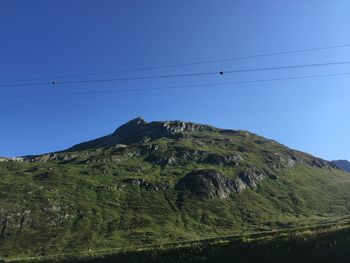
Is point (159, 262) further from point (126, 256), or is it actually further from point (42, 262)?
point (42, 262)

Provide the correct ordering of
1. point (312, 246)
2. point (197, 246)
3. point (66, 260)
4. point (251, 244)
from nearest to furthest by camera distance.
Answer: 1. point (312, 246)
2. point (251, 244)
3. point (197, 246)
4. point (66, 260)

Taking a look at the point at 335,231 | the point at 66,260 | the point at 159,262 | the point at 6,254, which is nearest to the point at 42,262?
the point at 66,260

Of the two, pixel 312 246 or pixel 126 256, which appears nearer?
pixel 312 246

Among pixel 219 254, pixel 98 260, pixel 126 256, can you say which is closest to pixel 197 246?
pixel 219 254

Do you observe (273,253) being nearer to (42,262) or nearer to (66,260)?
(66,260)

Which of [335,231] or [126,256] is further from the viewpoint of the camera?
[126,256]

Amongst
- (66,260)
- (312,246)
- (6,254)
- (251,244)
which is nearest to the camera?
(312,246)

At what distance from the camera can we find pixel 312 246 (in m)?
26.2

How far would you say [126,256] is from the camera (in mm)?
30859

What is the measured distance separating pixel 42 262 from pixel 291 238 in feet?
61.3

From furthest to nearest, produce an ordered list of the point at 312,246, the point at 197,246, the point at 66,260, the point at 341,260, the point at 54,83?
the point at 54,83 → the point at 66,260 → the point at 197,246 → the point at 312,246 → the point at 341,260

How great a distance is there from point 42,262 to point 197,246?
1264cm

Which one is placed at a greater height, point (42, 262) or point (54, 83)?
point (54, 83)

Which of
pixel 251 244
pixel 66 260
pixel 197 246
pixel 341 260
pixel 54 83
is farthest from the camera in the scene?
pixel 54 83
